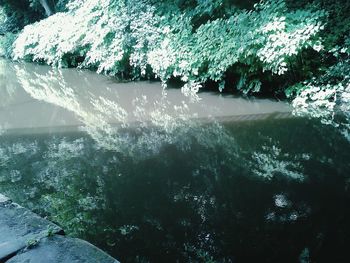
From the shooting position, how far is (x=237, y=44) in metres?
7.18

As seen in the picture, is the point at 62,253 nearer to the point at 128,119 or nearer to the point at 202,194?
the point at 202,194

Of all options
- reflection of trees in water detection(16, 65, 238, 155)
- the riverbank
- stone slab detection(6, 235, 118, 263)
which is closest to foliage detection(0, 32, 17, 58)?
reflection of trees in water detection(16, 65, 238, 155)

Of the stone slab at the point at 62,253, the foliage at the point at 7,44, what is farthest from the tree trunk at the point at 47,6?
the stone slab at the point at 62,253

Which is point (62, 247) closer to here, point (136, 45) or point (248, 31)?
point (248, 31)

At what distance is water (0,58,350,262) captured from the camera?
323cm

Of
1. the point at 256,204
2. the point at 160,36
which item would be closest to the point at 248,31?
the point at 160,36

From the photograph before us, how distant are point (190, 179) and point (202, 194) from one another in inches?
17.2

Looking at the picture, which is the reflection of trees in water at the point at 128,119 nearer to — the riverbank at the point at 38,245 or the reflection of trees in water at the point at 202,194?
the reflection of trees in water at the point at 202,194

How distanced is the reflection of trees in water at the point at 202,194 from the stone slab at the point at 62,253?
2.67 ft

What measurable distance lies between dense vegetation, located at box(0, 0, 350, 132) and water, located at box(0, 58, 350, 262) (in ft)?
2.12

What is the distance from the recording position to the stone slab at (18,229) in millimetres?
2497

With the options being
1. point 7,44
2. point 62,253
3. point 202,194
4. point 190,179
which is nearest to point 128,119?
point 190,179

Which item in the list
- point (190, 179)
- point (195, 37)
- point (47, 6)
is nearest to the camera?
point (190, 179)

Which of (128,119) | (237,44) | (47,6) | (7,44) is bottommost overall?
(7,44)
